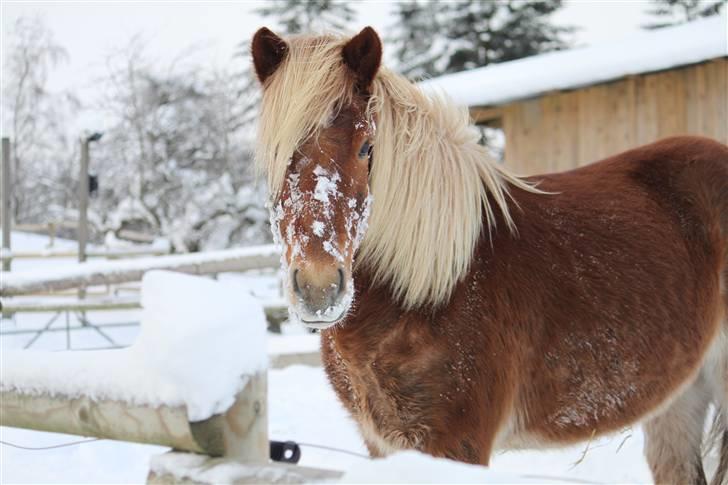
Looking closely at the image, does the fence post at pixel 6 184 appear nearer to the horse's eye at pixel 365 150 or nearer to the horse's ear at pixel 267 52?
the horse's ear at pixel 267 52

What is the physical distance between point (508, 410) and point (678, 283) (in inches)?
37.6

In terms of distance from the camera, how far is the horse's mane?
208 centimetres

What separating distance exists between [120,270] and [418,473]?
5276 mm

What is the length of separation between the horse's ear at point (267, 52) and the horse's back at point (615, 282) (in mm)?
1007

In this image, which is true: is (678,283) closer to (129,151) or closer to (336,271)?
(336,271)

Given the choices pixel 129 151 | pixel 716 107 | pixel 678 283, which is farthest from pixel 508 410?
pixel 129 151

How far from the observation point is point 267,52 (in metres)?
2.26

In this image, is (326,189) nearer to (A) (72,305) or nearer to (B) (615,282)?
(B) (615,282)

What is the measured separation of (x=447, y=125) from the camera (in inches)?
95.8

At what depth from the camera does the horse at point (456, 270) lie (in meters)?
2.03

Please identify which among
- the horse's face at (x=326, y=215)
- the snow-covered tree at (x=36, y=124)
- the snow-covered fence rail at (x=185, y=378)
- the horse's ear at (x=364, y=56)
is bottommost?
the snow-covered tree at (x=36, y=124)

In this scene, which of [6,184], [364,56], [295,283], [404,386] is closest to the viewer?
[295,283]

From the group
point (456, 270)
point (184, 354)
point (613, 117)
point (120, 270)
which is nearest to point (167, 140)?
point (120, 270)

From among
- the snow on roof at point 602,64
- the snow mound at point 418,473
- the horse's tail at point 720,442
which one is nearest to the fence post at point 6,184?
the snow on roof at point 602,64
